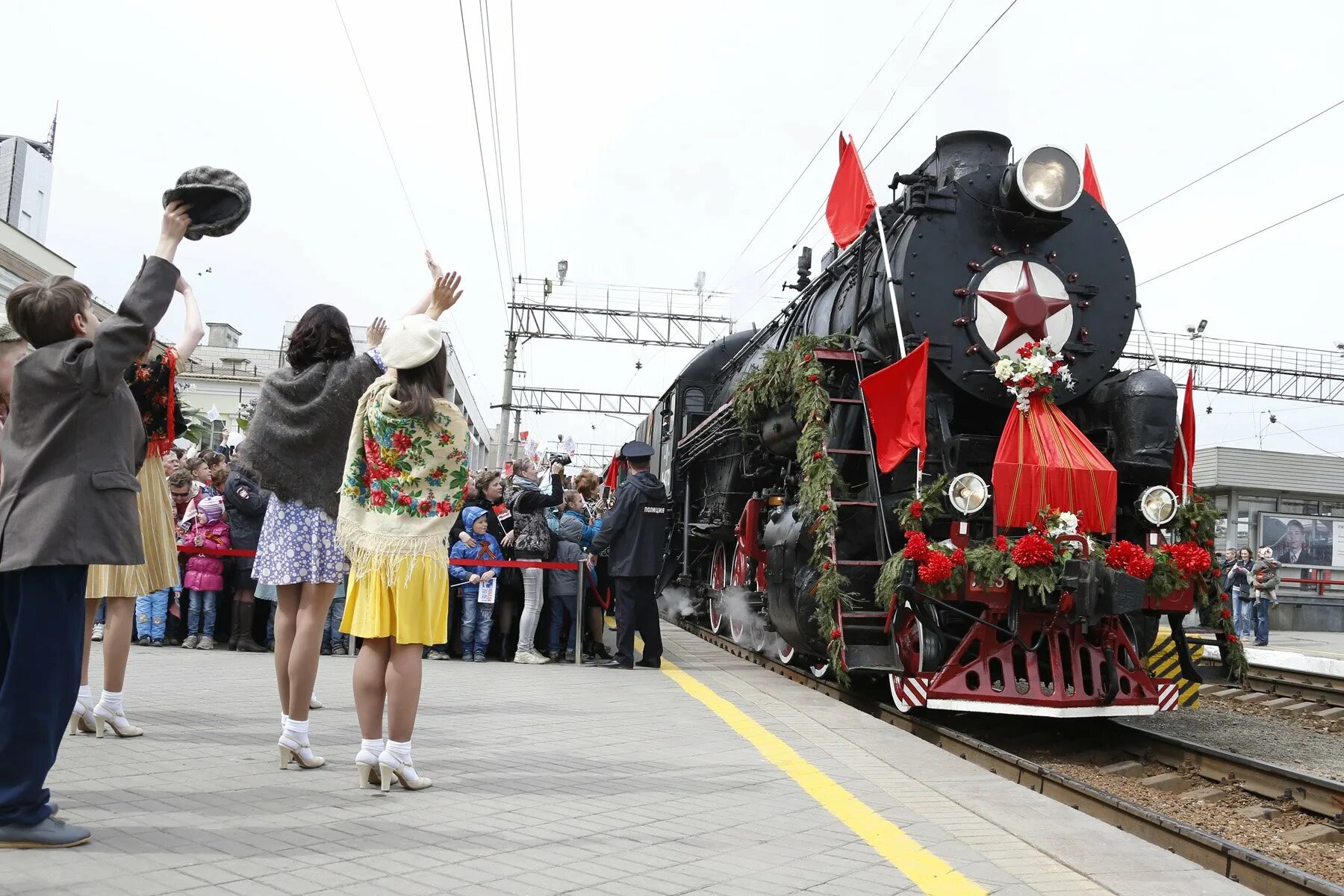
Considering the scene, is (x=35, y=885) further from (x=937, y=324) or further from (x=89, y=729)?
(x=937, y=324)

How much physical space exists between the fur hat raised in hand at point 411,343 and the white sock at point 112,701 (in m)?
2.11

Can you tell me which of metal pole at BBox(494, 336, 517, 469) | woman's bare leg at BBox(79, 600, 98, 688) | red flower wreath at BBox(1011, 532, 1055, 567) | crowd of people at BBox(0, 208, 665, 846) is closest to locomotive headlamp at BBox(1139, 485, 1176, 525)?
red flower wreath at BBox(1011, 532, 1055, 567)

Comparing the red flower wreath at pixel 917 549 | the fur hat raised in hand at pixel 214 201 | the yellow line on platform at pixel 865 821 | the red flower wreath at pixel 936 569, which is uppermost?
the fur hat raised in hand at pixel 214 201

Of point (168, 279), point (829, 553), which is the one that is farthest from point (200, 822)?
point (829, 553)

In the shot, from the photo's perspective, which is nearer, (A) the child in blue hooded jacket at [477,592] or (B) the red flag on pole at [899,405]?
(B) the red flag on pole at [899,405]

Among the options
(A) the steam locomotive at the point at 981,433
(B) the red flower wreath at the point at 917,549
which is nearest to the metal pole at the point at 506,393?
(A) the steam locomotive at the point at 981,433

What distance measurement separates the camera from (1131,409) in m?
7.57

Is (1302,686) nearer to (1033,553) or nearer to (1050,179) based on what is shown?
(1033,553)

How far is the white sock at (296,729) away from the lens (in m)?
4.44

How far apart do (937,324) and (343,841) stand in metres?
5.56

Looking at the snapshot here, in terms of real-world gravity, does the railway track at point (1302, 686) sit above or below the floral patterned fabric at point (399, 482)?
below

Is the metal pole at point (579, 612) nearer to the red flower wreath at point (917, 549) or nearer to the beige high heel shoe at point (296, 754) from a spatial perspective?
the red flower wreath at point (917, 549)

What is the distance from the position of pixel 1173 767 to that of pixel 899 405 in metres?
2.87

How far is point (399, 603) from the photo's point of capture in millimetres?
4105
